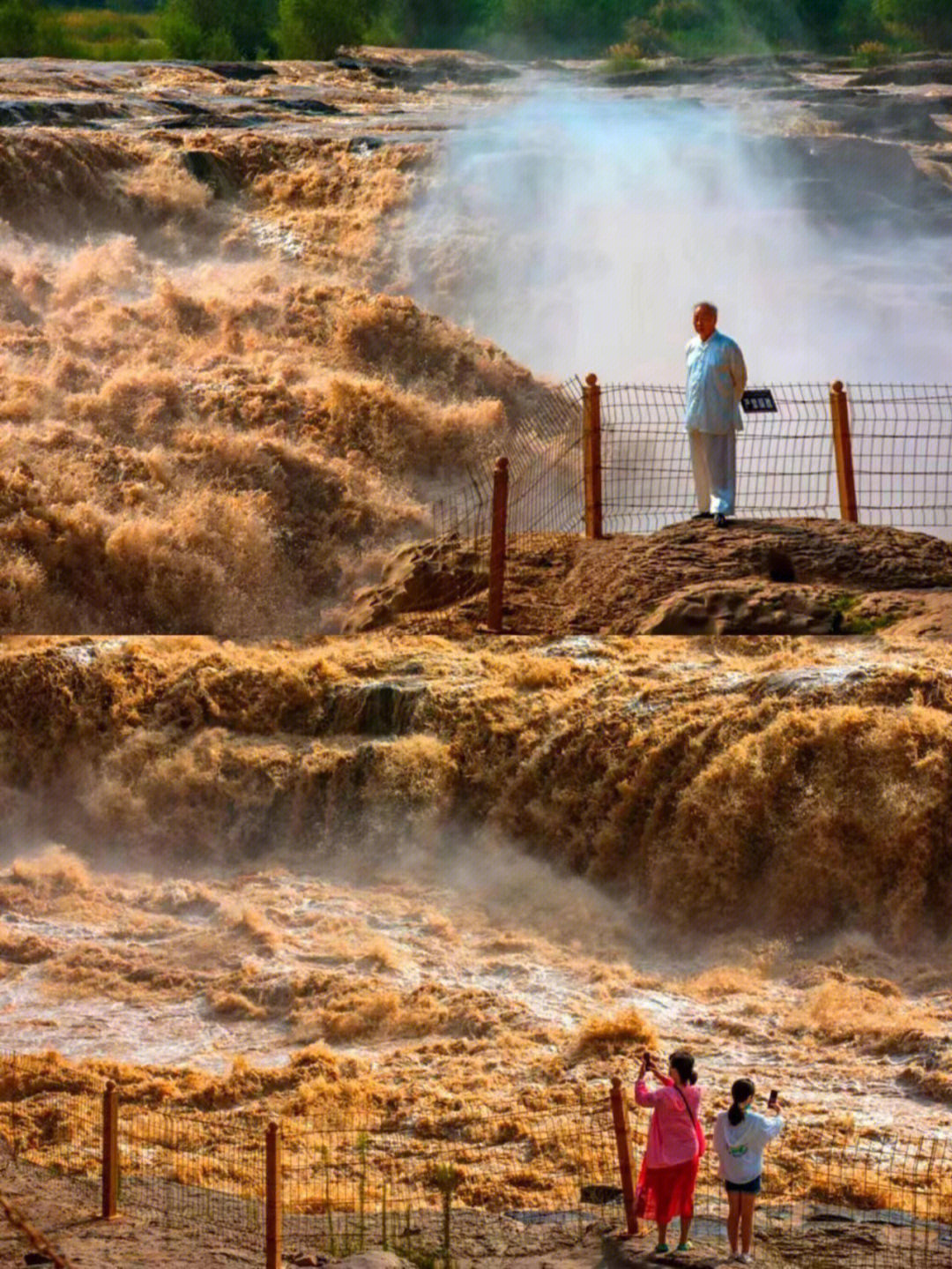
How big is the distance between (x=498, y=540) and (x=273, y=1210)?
19.2ft

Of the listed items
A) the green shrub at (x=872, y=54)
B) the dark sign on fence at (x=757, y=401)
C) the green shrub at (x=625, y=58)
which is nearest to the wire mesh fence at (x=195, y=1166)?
the dark sign on fence at (x=757, y=401)

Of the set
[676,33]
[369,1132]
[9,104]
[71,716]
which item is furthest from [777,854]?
[676,33]

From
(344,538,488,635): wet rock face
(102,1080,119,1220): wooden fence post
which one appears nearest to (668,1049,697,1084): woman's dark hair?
(102,1080,119,1220): wooden fence post

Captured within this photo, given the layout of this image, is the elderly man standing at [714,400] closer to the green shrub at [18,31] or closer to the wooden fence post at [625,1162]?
the wooden fence post at [625,1162]

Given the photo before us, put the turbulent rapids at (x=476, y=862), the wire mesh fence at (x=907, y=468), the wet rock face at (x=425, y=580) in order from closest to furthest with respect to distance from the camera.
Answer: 1. the turbulent rapids at (x=476, y=862)
2. the wet rock face at (x=425, y=580)
3. the wire mesh fence at (x=907, y=468)

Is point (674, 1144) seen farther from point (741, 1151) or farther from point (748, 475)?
point (748, 475)

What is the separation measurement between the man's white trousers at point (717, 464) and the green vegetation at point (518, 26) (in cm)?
3542

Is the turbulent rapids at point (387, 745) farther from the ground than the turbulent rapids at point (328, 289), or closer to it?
closer to it

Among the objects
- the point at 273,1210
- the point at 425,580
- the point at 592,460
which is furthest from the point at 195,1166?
the point at 425,580

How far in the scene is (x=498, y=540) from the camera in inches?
579

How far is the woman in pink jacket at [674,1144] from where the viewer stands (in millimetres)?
9750

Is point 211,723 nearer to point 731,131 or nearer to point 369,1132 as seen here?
point 369,1132

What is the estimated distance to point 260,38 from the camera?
50.6 metres

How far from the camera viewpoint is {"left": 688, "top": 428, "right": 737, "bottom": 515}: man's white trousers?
14156 mm
